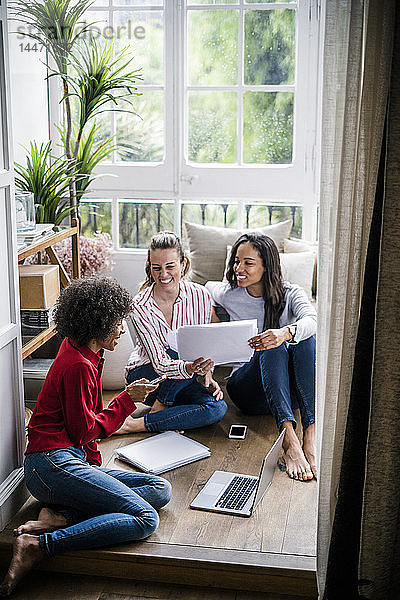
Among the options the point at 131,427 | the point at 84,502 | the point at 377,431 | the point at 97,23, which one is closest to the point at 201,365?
the point at 131,427

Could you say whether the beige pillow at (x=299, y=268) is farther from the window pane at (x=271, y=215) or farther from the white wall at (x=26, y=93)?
the white wall at (x=26, y=93)

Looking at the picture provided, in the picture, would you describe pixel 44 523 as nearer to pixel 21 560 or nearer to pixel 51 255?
pixel 21 560

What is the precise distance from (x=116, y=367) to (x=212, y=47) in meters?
1.87

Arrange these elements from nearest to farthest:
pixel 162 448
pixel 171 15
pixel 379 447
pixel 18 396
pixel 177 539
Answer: pixel 379 447 < pixel 177 539 < pixel 18 396 < pixel 162 448 < pixel 171 15

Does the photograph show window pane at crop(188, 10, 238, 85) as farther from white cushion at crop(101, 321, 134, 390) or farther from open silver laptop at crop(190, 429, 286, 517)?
open silver laptop at crop(190, 429, 286, 517)

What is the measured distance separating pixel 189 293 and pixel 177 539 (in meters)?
1.31

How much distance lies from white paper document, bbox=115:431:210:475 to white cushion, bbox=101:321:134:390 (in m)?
0.66

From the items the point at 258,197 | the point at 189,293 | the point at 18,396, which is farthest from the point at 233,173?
the point at 18,396

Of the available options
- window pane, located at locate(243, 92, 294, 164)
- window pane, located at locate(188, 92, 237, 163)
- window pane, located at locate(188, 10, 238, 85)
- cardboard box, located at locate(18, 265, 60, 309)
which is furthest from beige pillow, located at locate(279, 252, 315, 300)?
cardboard box, located at locate(18, 265, 60, 309)

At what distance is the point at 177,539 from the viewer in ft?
8.26

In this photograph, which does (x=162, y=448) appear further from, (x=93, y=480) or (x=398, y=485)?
(x=398, y=485)

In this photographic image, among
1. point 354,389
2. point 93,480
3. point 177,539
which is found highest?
point 354,389

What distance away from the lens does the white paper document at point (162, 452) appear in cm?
301

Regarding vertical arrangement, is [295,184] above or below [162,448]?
above
